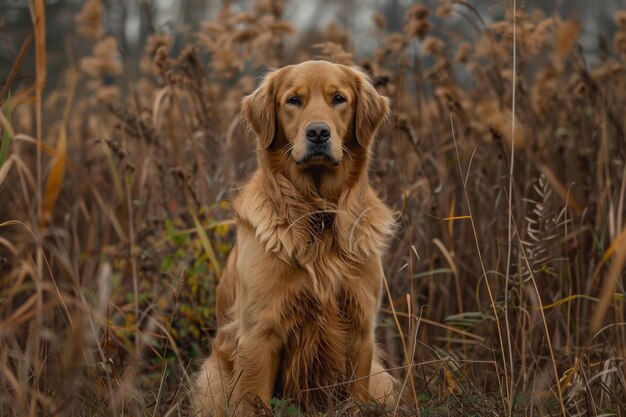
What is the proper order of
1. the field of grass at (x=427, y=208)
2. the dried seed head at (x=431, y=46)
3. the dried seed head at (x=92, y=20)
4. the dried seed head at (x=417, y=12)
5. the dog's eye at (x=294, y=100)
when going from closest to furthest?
the dog's eye at (x=294, y=100) → the field of grass at (x=427, y=208) → the dried seed head at (x=417, y=12) → the dried seed head at (x=431, y=46) → the dried seed head at (x=92, y=20)

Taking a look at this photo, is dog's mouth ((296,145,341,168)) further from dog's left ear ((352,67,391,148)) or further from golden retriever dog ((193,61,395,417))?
dog's left ear ((352,67,391,148))

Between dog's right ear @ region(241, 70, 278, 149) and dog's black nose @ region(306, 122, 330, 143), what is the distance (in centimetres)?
25

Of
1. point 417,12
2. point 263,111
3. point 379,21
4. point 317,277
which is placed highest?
point 417,12

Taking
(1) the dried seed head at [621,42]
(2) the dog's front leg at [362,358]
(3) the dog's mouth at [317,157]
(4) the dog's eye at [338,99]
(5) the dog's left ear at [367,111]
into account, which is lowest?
(2) the dog's front leg at [362,358]

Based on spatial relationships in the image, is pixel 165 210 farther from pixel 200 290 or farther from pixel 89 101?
pixel 89 101

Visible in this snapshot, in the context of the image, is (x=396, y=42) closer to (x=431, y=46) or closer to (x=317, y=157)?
(x=431, y=46)

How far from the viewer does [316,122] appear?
2768 millimetres

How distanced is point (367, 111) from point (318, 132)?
39 centimetres

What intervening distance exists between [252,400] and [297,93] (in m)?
1.21

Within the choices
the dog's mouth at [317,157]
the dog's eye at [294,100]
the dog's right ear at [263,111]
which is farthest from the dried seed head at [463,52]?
the dog's mouth at [317,157]

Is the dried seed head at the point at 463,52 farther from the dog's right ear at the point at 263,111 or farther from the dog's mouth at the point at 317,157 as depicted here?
the dog's mouth at the point at 317,157

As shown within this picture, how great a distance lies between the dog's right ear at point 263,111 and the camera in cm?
299

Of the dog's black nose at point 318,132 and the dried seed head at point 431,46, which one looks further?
the dried seed head at point 431,46

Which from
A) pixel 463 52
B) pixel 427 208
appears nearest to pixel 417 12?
pixel 463 52
